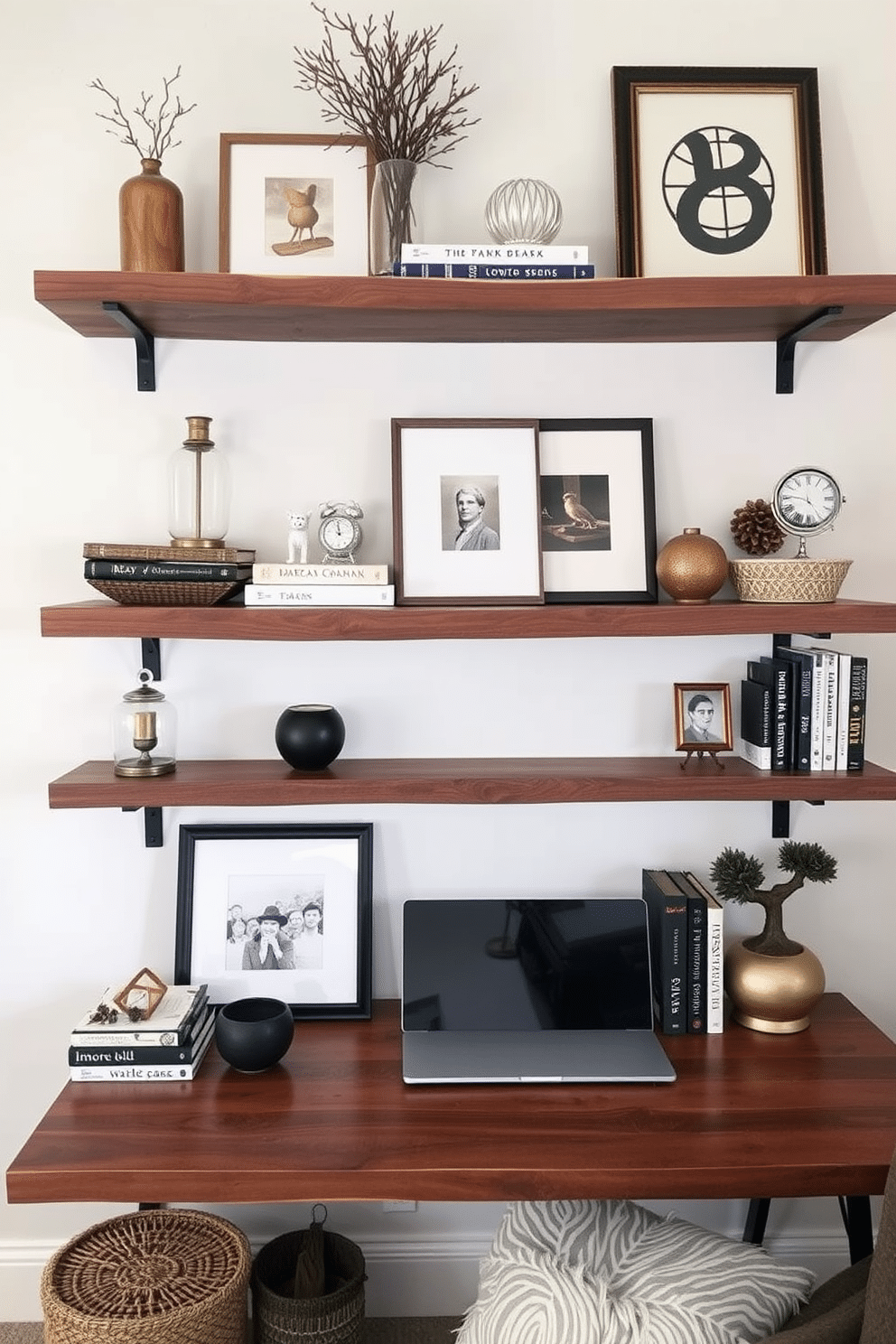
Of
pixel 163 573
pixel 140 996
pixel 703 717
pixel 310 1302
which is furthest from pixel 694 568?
pixel 310 1302

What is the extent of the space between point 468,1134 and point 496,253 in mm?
1370

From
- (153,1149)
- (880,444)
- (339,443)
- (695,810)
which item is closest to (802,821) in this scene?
(695,810)

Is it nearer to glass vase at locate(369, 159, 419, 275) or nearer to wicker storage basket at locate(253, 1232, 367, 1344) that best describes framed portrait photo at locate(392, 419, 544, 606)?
glass vase at locate(369, 159, 419, 275)

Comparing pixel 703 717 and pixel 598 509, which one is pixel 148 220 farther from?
pixel 703 717

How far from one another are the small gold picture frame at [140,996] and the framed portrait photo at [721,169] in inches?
58.8

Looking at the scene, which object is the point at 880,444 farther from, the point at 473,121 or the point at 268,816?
the point at 268,816

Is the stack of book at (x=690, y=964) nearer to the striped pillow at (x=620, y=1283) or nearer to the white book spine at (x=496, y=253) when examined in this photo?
the striped pillow at (x=620, y=1283)

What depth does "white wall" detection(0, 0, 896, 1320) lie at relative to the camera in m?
1.94

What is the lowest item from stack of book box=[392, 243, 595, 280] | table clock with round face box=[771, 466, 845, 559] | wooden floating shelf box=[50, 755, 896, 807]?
wooden floating shelf box=[50, 755, 896, 807]

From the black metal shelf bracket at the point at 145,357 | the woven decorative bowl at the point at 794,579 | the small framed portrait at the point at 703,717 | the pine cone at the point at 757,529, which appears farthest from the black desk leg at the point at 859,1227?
the black metal shelf bracket at the point at 145,357

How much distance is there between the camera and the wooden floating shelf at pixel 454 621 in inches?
69.9

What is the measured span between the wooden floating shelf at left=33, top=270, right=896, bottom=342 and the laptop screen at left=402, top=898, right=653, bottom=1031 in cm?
101

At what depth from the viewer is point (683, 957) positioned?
1901mm

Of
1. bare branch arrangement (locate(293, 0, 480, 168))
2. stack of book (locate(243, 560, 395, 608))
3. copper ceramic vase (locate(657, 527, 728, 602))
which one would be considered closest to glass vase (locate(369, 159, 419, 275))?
bare branch arrangement (locate(293, 0, 480, 168))
